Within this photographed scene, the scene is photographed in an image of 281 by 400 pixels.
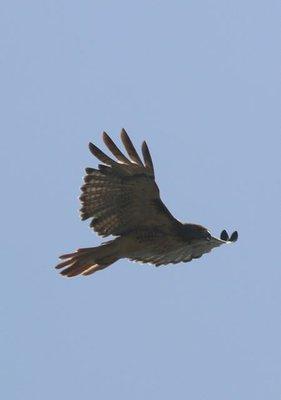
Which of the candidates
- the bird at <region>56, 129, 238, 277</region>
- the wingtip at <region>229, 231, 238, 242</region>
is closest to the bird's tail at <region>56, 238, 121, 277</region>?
the bird at <region>56, 129, 238, 277</region>

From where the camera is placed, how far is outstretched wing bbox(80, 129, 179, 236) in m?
22.2

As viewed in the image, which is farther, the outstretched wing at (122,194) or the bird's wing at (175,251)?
the bird's wing at (175,251)

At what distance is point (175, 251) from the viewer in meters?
22.9

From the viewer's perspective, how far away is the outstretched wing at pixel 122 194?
2219 cm

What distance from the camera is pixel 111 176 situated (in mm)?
22328

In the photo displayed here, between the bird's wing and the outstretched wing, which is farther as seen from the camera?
the bird's wing

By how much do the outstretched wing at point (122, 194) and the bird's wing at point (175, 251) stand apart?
404 millimetres

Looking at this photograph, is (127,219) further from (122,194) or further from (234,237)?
(234,237)

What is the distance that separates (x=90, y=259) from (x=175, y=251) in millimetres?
1285

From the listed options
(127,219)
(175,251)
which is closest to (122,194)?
(127,219)

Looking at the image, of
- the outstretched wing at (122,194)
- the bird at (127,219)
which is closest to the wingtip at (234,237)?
the bird at (127,219)

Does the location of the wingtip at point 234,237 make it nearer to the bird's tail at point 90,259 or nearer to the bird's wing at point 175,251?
the bird's wing at point 175,251

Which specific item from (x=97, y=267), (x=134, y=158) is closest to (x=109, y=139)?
(x=134, y=158)

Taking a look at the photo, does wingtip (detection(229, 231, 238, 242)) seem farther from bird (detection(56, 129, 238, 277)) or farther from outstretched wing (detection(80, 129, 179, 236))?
outstretched wing (detection(80, 129, 179, 236))
